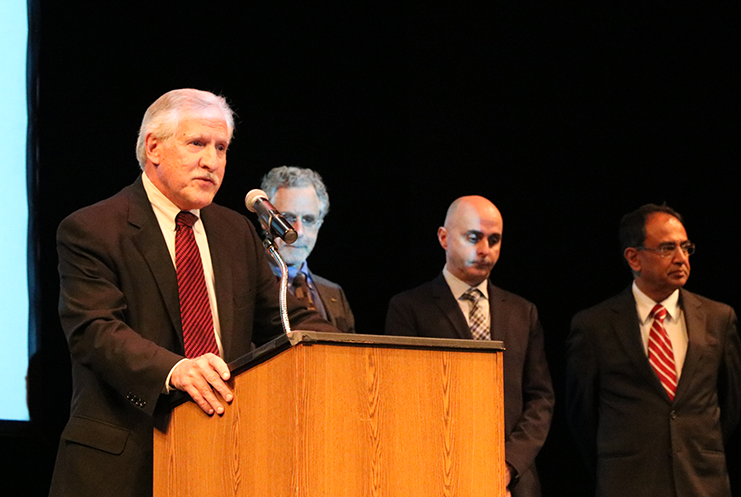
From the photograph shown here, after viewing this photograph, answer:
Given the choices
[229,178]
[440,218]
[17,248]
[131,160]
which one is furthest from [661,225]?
[17,248]

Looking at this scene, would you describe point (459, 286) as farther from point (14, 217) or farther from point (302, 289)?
point (14, 217)

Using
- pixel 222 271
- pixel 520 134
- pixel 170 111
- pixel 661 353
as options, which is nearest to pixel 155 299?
pixel 222 271

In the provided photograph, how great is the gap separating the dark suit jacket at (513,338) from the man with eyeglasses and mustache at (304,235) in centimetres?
25

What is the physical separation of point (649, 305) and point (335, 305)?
1.48 metres

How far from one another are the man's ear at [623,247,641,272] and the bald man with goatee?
77 centimetres

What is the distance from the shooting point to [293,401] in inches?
72.4

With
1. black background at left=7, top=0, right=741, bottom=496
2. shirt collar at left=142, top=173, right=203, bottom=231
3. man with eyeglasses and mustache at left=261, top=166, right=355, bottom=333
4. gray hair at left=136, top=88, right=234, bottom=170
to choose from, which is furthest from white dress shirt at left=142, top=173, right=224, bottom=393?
black background at left=7, top=0, right=741, bottom=496

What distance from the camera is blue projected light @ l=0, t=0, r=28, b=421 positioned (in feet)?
12.0

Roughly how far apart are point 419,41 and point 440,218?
1019 millimetres

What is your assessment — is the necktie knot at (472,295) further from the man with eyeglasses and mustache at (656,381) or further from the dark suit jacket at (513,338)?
the man with eyeglasses and mustache at (656,381)

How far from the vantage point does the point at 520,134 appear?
525 cm

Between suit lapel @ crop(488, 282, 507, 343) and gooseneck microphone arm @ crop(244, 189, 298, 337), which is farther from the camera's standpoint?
suit lapel @ crop(488, 282, 507, 343)

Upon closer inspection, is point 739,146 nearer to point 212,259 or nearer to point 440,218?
point 440,218

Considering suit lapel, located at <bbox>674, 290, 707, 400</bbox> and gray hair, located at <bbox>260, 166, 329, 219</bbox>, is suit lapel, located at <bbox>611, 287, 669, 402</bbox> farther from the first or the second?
gray hair, located at <bbox>260, 166, 329, 219</bbox>
